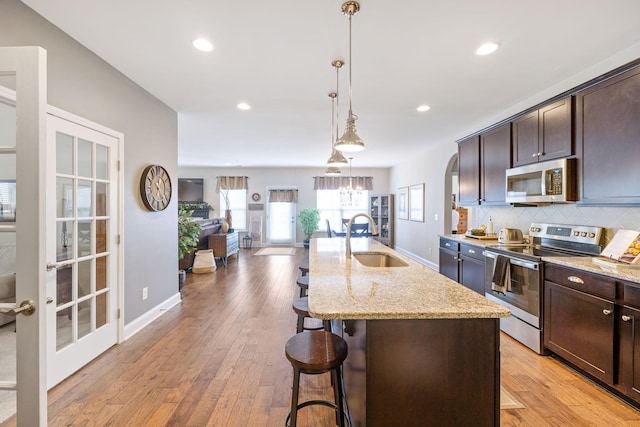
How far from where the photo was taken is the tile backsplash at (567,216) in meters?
2.45

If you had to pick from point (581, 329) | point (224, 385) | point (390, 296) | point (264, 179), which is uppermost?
point (264, 179)

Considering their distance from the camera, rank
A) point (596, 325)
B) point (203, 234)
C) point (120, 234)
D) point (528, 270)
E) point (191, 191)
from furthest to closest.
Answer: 1. point (191, 191)
2. point (203, 234)
3. point (120, 234)
4. point (528, 270)
5. point (596, 325)

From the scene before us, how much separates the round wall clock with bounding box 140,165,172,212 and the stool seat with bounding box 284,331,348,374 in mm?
2387

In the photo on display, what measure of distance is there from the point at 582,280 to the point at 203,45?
3.38m

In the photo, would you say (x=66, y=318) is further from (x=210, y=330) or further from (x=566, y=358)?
(x=566, y=358)

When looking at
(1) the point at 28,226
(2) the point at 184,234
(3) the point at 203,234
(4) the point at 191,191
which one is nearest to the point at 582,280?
(1) the point at 28,226

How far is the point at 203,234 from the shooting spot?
6273mm

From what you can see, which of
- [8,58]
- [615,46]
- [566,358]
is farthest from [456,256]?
[8,58]

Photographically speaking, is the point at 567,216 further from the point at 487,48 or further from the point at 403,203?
the point at 403,203

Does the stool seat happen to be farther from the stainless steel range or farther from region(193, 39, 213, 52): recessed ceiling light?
region(193, 39, 213, 52): recessed ceiling light

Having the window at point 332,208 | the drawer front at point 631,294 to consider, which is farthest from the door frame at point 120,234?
the window at point 332,208

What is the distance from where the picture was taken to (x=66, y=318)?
87.6 inches

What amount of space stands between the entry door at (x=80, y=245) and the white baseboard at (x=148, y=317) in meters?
0.15

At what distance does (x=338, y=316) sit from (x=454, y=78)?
9.12 feet
